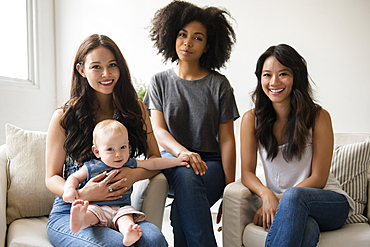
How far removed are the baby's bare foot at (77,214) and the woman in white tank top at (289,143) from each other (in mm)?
769

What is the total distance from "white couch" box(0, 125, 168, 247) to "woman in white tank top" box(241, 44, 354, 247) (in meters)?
0.47

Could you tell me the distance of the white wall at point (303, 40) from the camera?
2.69m

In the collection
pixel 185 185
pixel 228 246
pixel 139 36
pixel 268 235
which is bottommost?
pixel 228 246

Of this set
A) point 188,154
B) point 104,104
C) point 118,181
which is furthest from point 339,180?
point 104,104

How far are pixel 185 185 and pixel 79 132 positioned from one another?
52 cm

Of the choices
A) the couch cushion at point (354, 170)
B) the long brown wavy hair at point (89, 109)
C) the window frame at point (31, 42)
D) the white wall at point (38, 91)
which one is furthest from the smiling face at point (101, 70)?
the window frame at point (31, 42)

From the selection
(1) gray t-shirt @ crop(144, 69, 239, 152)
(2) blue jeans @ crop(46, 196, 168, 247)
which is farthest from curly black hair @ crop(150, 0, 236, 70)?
(2) blue jeans @ crop(46, 196, 168, 247)

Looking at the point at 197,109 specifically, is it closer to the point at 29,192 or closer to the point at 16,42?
the point at 29,192

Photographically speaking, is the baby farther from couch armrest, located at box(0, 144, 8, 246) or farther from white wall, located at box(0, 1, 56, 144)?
white wall, located at box(0, 1, 56, 144)

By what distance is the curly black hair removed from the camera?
1844 mm

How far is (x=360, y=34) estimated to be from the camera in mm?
2666

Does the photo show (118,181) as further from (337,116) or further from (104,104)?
(337,116)

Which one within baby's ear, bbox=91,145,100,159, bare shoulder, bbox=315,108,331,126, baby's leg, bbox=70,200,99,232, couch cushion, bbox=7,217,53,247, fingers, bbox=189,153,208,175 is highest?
bare shoulder, bbox=315,108,331,126

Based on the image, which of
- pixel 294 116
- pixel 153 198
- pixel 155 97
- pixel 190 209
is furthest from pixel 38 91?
pixel 294 116
